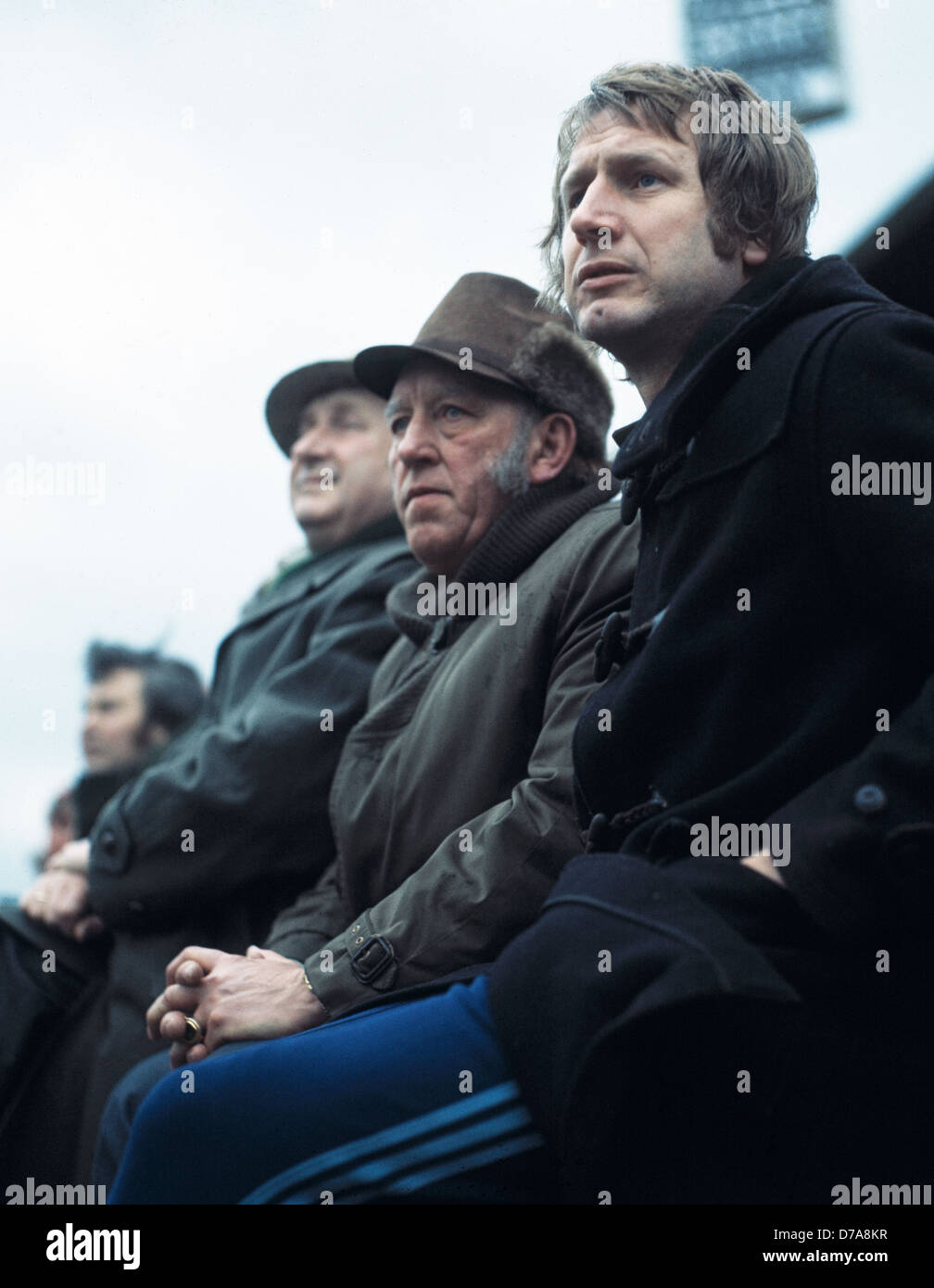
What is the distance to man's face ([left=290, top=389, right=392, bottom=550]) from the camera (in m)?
4.17

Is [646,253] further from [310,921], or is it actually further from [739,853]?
[310,921]

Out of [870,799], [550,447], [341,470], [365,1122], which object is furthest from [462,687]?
[341,470]

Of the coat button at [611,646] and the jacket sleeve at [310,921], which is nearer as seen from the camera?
the coat button at [611,646]

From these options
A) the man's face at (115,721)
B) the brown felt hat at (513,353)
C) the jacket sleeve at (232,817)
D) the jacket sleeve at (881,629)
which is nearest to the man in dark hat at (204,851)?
the jacket sleeve at (232,817)

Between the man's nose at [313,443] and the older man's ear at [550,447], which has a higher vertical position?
the man's nose at [313,443]

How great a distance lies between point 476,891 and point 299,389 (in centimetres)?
223

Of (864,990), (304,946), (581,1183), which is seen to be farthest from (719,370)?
(304,946)

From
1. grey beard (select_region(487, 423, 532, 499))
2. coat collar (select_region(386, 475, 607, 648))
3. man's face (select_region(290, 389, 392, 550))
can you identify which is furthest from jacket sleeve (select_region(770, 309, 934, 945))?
man's face (select_region(290, 389, 392, 550))

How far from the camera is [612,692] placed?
209 centimetres

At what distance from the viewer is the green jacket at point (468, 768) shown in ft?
7.77

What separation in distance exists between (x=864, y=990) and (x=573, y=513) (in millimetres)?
1458

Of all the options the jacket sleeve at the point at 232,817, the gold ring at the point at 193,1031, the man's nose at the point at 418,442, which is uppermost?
the man's nose at the point at 418,442

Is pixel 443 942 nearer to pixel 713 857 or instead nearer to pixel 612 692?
pixel 612 692

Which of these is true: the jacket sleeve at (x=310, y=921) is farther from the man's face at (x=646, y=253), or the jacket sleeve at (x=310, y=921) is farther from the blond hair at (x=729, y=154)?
the blond hair at (x=729, y=154)
